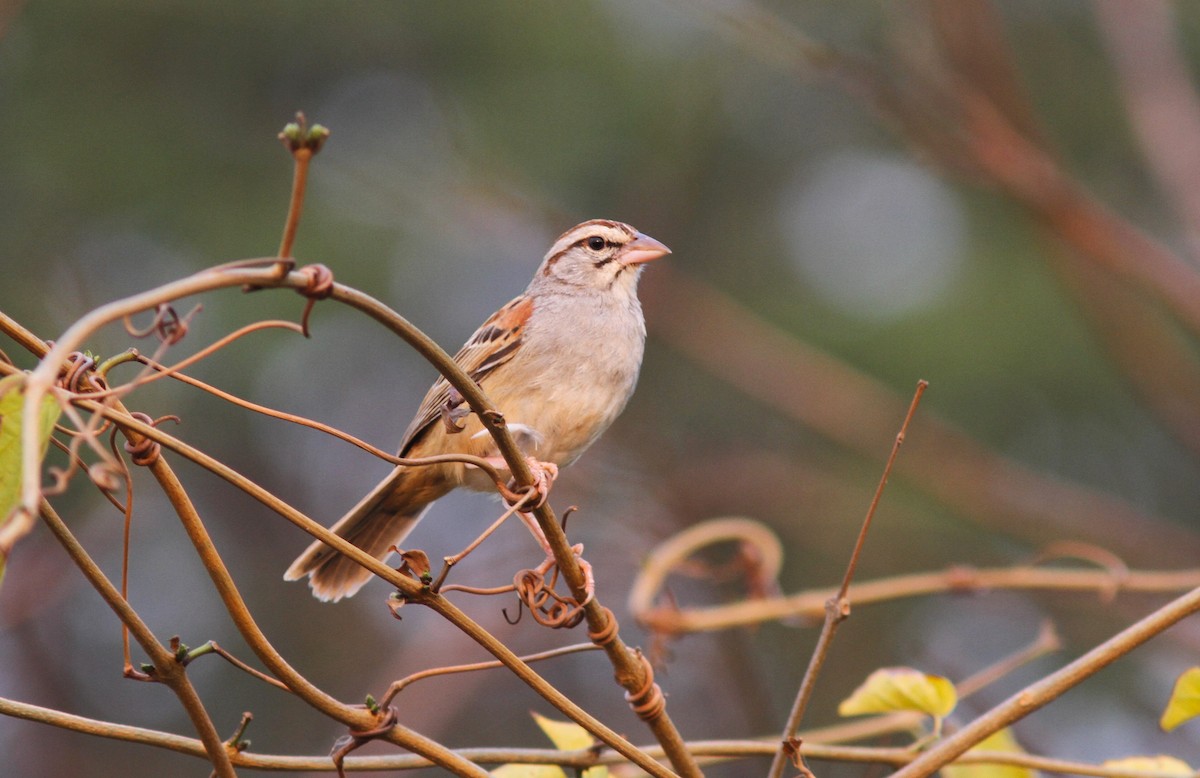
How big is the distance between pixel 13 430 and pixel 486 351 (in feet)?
8.67

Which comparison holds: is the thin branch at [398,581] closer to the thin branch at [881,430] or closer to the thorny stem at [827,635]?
the thorny stem at [827,635]

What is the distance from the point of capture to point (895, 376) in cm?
982

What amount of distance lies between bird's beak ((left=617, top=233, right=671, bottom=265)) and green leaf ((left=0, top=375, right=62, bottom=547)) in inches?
113

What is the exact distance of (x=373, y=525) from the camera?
13.4ft

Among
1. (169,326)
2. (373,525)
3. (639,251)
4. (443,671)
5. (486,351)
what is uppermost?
(639,251)

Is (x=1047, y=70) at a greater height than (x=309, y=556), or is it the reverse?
(x=1047, y=70)

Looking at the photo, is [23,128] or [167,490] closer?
[167,490]

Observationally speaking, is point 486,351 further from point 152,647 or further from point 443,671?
point 152,647

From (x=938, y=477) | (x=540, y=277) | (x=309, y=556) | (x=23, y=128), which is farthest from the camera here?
(x=23, y=128)

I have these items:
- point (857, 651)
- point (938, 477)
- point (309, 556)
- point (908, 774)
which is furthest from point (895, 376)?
point (908, 774)

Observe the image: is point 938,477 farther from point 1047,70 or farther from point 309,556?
point 1047,70

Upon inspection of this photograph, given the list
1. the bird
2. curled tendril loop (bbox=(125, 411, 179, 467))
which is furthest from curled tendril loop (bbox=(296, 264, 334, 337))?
the bird

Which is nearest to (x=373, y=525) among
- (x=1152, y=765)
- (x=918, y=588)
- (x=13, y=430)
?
(x=918, y=588)

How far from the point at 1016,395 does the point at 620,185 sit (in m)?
3.66
